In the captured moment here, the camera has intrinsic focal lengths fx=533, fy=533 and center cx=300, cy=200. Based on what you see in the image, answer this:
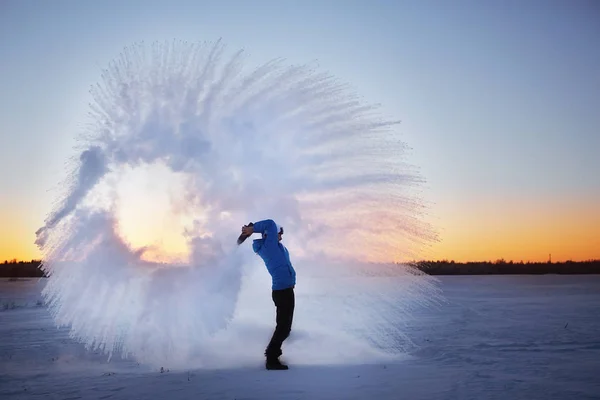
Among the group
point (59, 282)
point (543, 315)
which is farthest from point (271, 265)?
point (543, 315)

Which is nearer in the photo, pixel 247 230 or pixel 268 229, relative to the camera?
pixel 247 230

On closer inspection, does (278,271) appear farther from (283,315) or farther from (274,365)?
(274,365)

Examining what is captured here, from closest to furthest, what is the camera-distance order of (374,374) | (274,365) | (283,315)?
(374,374) < (274,365) < (283,315)

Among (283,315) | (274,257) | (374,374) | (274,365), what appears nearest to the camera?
(374,374)

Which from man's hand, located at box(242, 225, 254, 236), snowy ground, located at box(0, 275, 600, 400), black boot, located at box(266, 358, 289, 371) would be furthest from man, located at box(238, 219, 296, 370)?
snowy ground, located at box(0, 275, 600, 400)

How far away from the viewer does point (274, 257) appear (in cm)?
918

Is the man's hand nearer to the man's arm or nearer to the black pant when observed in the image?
the man's arm

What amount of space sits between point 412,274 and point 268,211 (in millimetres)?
3830

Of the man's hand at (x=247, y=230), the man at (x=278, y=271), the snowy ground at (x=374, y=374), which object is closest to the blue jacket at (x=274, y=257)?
the man at (x=278, y=271)

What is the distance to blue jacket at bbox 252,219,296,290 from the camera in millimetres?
9133

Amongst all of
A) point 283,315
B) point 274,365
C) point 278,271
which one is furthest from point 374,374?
point 278,271

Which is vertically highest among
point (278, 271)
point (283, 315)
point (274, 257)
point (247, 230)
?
point (247, 230)

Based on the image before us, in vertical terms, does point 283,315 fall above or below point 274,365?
above

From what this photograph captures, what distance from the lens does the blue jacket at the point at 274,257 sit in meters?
9.13
